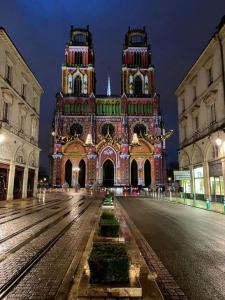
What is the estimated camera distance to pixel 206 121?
2447 centimetres

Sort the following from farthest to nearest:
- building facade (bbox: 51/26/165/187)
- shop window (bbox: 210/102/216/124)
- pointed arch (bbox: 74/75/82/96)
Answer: pointed arch (bbox: 74/75/82/96)
building facade (bbox: 51/26/165/187)
shop window (bbox: 210/102/216/124)

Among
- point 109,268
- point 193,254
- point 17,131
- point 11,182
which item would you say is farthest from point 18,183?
point 109,268

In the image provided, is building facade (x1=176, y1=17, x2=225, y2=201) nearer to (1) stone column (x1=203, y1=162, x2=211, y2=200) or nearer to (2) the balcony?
(1) stone column (x1=203, y1=162, x2=211, y2=200)

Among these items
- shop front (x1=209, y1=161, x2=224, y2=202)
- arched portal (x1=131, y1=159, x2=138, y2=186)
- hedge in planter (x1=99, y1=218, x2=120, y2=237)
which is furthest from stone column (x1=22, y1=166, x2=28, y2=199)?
arched portal (x1=131, y1=159, x2=138, y2=186)

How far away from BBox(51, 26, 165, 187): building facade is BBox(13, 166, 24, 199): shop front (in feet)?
78.8

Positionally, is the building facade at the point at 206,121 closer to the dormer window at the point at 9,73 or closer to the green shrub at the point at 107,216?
the green shrub at the point at 107,216

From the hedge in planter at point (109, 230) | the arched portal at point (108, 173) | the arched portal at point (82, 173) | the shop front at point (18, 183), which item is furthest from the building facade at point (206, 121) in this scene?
the arched portal at point (82, 173)

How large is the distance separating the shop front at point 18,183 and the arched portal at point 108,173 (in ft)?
91.7

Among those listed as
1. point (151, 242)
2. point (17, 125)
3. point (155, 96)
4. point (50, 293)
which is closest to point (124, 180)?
point (155, 96)

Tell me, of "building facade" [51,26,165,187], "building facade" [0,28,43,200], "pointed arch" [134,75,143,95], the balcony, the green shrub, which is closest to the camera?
the green shrub

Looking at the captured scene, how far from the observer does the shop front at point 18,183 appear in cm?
2550

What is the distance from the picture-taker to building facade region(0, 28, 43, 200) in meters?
22.7

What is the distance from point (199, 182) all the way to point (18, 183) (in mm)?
19686

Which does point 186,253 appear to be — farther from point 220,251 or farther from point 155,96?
point 155,96
